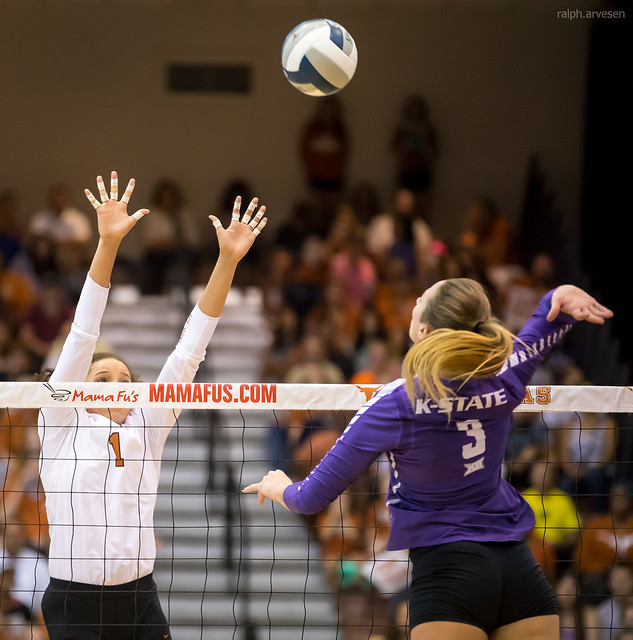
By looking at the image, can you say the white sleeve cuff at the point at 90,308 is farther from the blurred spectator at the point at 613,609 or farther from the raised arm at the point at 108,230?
the blurred spectator at the point at 613,609

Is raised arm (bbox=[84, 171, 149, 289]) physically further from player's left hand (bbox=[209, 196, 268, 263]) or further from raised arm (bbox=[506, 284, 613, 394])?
raised arm (bbox=[506, 284, 613, 394])

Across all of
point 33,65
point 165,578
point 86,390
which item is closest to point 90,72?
point 33,65

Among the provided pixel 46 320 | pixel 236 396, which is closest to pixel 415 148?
pixel 46 320

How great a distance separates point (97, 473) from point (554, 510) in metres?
5.10

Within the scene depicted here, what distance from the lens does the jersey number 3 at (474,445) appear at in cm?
297

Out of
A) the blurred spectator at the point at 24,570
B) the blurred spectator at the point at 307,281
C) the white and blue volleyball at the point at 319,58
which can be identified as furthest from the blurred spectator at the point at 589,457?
the blurred spectator at the point at 24,570

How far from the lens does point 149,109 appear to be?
13602 mm

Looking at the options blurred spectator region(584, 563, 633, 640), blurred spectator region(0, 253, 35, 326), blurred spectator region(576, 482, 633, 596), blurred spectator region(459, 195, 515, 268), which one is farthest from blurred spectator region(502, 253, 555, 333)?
blurred spectator region(0, 253, 35, 326)

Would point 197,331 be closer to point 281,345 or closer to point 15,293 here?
point 281,345

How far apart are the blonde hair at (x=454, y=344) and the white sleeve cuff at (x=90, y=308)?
49.0 inches

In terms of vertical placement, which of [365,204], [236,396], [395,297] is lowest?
[236,396]

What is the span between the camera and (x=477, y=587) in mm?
2855

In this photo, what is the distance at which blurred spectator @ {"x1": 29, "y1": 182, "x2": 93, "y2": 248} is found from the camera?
460 inches

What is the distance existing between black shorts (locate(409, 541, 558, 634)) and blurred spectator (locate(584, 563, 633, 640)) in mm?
4354
